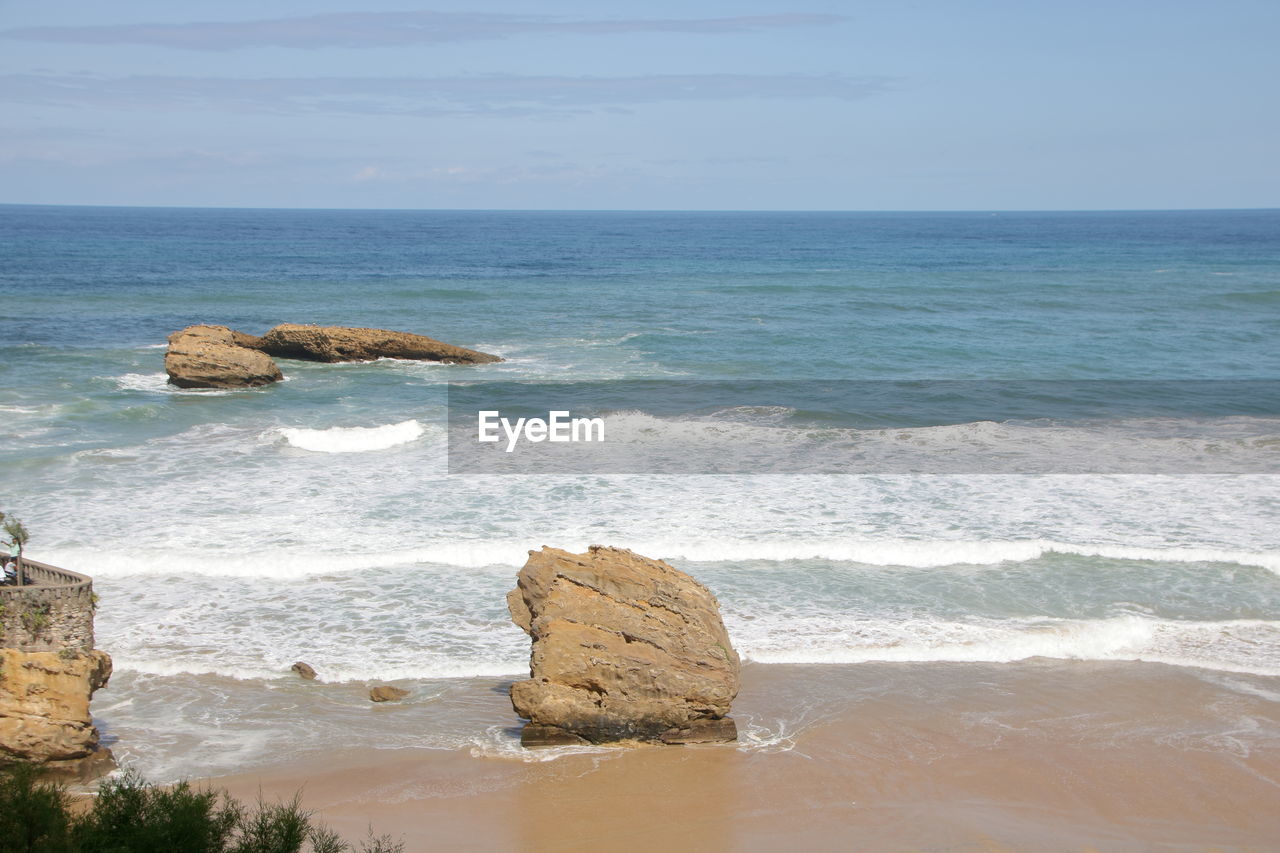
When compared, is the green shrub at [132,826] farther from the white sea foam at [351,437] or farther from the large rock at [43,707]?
the white sea foam at [351,437]

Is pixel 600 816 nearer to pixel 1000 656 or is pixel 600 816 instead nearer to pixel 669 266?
pixel 1000 656

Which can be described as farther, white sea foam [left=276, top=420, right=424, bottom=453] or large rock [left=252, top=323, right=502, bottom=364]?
large rock [left=252, top=323, right=502, bottom=364]

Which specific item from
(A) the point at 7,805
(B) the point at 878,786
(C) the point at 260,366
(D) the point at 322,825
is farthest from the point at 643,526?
(C) the point at 260,366

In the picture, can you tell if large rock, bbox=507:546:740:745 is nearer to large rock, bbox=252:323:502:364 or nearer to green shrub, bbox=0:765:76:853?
green shrub, bbox=0:765:76:853

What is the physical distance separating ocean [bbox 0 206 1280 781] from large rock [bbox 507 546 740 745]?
0.71 m

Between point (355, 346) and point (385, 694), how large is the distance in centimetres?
2365

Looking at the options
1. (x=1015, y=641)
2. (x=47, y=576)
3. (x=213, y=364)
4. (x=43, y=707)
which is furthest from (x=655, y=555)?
(x=213, y=364)

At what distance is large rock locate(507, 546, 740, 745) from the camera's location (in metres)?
11.6

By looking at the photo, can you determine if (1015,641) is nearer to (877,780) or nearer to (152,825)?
(877,780)

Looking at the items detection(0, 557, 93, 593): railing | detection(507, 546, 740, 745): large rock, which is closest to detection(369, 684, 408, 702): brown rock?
detection(507, 546, 740, 745): large rock

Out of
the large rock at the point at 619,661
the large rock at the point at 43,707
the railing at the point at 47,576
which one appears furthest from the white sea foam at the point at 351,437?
the large rock at the point at 619,661

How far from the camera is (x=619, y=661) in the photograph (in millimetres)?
11609

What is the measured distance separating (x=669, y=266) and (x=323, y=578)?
5928 cm

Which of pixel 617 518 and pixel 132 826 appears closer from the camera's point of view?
pixel 132 826
